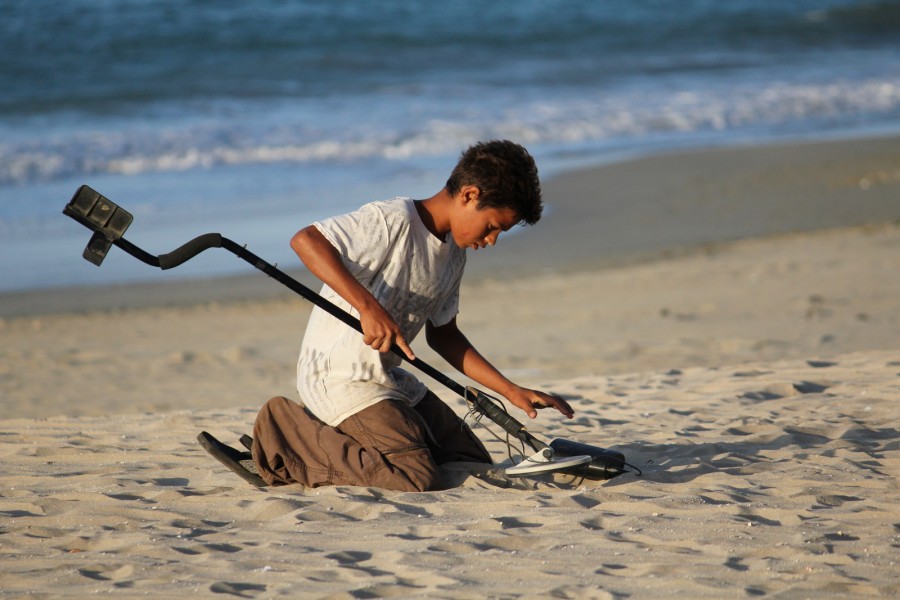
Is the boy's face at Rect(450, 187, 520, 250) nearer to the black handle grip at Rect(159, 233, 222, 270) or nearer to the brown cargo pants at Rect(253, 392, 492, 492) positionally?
the brown cargo pants at Rect(253, 392, 492, 492)

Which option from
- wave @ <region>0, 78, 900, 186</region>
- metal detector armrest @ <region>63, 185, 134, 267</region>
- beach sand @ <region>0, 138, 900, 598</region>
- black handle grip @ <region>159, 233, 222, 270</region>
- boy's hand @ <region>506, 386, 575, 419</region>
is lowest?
beach sand @ <region>0, 138, 900, 598</region>

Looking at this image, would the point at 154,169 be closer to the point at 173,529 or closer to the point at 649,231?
the point at 649,231

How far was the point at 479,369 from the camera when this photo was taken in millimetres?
3873

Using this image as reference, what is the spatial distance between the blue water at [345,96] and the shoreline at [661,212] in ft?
1.58

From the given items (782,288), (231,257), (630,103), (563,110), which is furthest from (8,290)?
(630,103)

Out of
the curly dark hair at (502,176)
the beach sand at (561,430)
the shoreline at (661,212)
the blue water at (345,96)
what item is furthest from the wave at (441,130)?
the curly dark hair at (502,176)

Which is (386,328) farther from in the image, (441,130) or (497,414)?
(441,130)

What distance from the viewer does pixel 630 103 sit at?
17.0 metres

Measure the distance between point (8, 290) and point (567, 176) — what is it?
6.18 m

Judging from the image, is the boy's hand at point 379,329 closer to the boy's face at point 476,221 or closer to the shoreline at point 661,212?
the boy's face at point 476,221

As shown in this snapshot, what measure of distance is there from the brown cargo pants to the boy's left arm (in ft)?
0.82

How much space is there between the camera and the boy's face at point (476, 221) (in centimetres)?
350

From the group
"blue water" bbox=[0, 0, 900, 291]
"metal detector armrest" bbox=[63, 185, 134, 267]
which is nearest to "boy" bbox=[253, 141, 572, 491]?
"metal detector armrest" bbox=[63, 185, 134, 267]

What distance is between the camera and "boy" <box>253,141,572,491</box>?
136 inches
